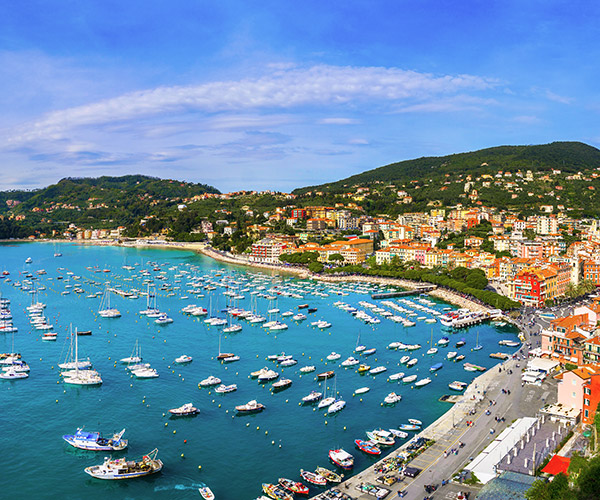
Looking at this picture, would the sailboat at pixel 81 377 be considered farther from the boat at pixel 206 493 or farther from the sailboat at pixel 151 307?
the sailboat at pixel 151 307

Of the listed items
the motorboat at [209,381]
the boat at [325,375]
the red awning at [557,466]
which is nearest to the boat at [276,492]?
the red awning at [557,466]

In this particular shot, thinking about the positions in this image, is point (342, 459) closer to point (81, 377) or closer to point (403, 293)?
point (81, 377)

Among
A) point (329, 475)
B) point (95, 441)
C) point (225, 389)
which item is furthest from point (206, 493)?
point (225, 389)

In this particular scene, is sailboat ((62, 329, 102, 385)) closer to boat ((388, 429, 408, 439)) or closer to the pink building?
boat ((388, 429, 408, 439))

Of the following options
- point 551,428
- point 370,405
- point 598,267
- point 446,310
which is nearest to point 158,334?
point 370,405

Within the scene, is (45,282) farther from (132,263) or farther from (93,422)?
(93,422)
